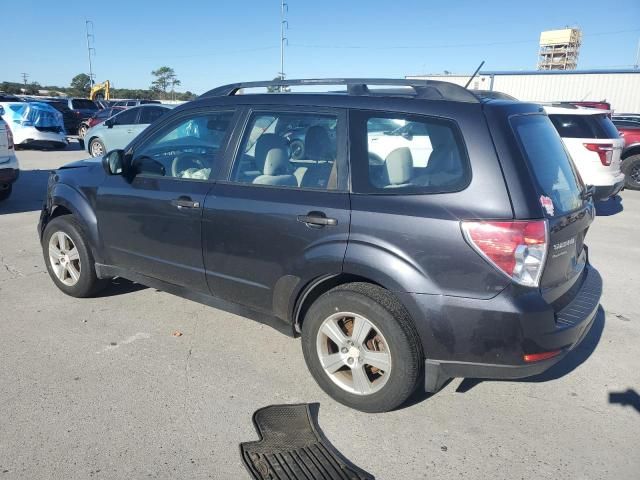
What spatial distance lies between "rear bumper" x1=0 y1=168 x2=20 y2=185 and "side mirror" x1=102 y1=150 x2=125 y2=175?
506cm

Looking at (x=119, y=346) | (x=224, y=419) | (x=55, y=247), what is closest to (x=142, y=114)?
(x=55, y=247)

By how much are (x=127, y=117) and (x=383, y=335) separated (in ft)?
44.9

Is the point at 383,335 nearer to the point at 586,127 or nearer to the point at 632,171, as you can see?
the point at 586,127

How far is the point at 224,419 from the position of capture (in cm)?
289

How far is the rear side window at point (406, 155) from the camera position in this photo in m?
2.66

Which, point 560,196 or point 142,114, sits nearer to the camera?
point 560,196

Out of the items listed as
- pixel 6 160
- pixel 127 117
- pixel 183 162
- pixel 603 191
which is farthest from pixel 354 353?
pixel 127 117

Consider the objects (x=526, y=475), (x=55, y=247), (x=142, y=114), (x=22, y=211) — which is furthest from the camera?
(x=142, y=114)

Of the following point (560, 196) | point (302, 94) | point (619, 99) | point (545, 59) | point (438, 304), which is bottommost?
point (438, 304)

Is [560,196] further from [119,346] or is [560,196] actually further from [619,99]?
[619,99]

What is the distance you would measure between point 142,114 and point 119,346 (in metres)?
12.1

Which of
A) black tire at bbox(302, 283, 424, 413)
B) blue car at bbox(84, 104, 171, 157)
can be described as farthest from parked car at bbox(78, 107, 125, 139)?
black tire at bbox(302, 283, 424, 413)

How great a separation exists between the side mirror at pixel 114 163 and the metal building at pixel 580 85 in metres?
25.5

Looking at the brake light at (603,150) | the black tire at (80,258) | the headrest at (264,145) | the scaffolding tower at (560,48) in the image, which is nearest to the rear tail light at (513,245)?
the headrest at (264,145)
